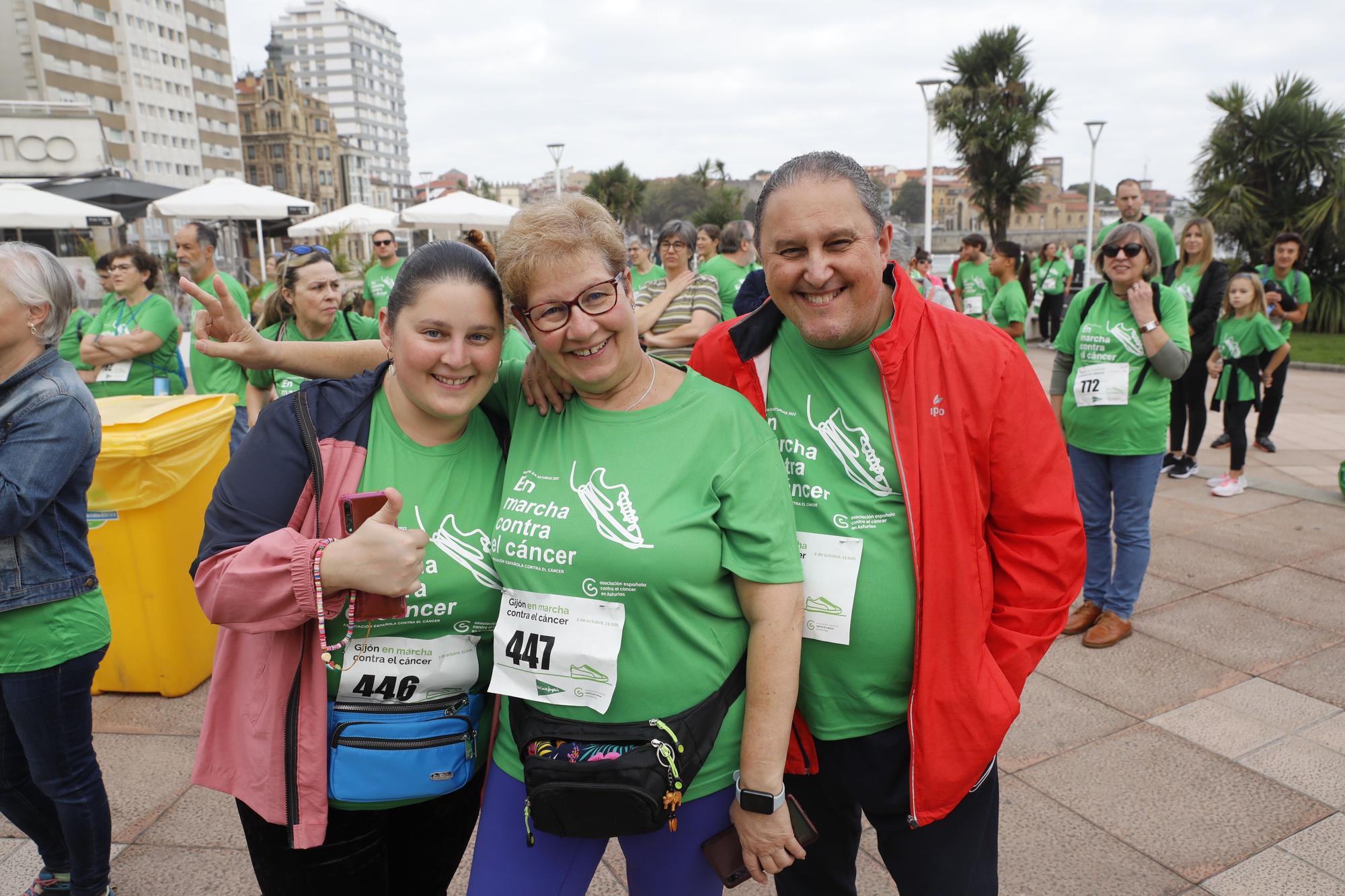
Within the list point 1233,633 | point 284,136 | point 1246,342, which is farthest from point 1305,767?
point 284,136

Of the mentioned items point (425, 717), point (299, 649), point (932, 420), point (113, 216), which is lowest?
point (425, 717)

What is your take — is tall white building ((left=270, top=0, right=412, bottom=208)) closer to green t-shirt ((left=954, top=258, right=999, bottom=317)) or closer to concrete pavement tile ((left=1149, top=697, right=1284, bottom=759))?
green t-shirt ((left=954, top=258, right=999, bottom=317))

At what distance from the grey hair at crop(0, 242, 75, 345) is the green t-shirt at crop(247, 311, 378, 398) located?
2095 millimetres

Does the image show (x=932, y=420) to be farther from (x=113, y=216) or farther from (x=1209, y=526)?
(x=113, y=216)

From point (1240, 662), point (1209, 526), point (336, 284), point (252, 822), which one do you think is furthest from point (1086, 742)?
point (336, 284)

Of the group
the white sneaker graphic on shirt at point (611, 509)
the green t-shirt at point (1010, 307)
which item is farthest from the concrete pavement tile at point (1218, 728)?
the green t-shirt at point (1010, 307)

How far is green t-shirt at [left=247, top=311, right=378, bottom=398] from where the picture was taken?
4.69 meters

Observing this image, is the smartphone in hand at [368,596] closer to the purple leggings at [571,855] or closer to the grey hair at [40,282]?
the purple leggings at [571,855]

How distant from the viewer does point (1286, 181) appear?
1802cm

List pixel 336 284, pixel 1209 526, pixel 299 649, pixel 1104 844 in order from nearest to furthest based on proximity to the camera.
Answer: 1. pixel 299 649
2. pixel 1104 844
3. pixel 336 284
4. pixel 1209 526

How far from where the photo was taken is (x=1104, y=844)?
9.39ft

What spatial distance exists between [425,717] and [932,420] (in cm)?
119

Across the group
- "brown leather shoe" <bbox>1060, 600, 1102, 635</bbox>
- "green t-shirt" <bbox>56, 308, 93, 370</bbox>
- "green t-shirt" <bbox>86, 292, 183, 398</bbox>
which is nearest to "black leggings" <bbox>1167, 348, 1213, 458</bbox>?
"brown leather shoe" <bbox>1060, 600, 1102, 635</bbox>

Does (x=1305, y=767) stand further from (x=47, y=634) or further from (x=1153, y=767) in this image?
(x=47, y=634)
